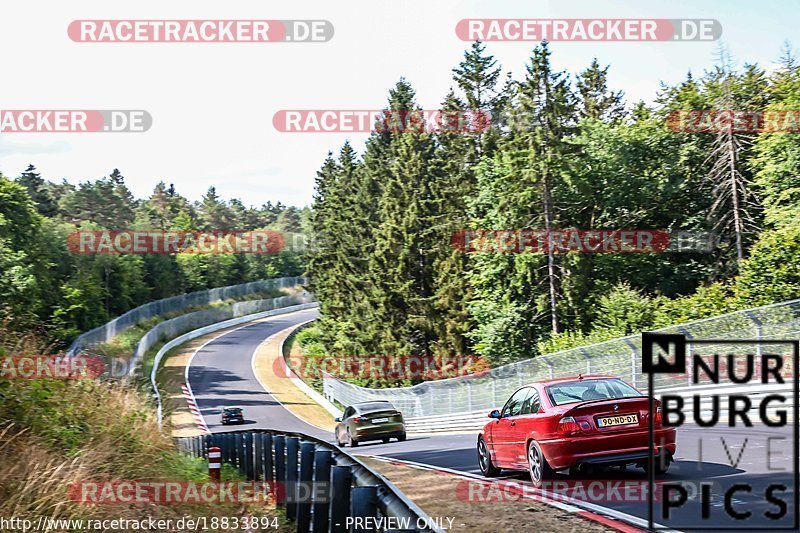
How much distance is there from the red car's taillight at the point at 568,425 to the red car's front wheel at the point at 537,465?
57 cm

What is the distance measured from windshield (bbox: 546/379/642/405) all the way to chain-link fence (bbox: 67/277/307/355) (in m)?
29.2

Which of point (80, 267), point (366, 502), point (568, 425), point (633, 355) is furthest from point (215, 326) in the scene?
point (366, 502)

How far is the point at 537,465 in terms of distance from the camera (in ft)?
38.2

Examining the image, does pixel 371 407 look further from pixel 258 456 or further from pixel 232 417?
pixel 232 417

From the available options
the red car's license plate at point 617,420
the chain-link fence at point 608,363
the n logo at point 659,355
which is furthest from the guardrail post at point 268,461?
the chain-link fence at point 608,363

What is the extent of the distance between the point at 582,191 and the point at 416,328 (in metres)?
15.2

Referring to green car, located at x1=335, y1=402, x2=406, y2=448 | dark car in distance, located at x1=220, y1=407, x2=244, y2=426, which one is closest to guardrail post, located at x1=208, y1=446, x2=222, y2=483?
green car, located at x1=335, y1=402, x2=406, y2=448

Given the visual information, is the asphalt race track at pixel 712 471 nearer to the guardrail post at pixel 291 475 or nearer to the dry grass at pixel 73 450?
the guardrail post at pixel 291 475

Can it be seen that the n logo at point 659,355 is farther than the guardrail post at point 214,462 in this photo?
No

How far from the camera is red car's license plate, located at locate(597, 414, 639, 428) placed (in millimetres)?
10773

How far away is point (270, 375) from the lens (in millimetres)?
73625

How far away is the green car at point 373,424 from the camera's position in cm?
2967

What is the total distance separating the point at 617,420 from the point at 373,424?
64.0 ft

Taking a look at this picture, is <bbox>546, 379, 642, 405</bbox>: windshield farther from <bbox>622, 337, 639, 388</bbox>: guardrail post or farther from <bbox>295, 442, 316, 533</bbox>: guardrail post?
<bbox>622, 337, 639, 388</bbox>: guardrail post
